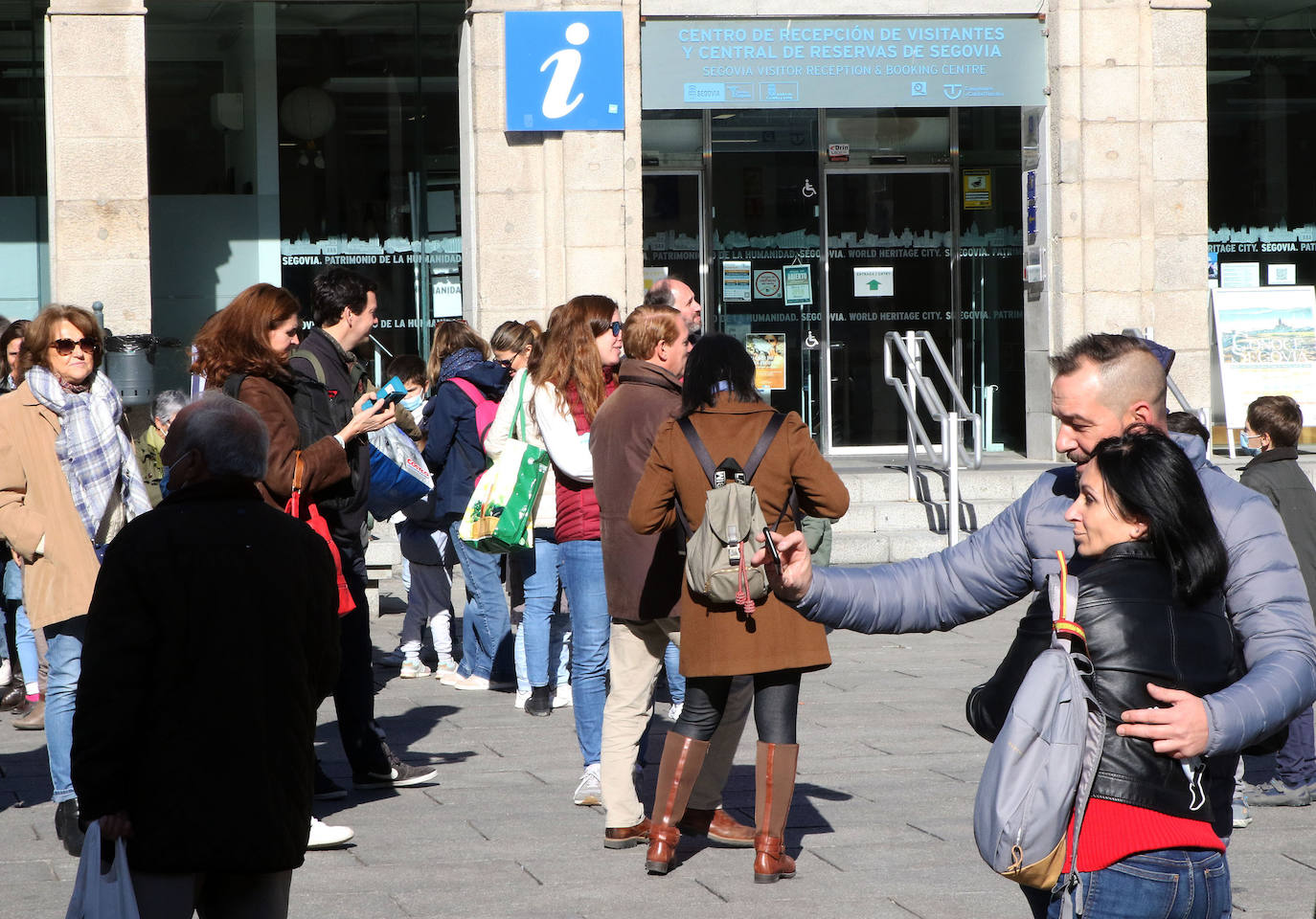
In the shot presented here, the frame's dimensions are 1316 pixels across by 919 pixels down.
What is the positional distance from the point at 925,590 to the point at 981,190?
13.1 m

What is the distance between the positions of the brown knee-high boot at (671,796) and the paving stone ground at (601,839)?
3.2 inches

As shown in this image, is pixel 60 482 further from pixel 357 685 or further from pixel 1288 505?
pixel 1288 505

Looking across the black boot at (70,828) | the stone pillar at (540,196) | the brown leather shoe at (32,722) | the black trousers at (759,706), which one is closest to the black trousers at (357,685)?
the black boot at (70,828)

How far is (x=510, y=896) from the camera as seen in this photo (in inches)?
193

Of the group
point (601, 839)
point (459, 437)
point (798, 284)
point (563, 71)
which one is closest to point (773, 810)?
point (601, 839)

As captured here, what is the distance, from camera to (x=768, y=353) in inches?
624

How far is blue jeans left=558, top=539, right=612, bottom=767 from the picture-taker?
6078 mm

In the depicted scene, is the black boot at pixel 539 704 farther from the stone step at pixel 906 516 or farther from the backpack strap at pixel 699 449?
the stone step at pixel 906 516

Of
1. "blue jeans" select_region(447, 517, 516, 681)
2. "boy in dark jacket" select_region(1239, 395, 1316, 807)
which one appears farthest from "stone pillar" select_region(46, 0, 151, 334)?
"boy in dark jacket" select_region(1239, 395, 1316, 807)

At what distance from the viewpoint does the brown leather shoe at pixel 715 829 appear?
5488mm

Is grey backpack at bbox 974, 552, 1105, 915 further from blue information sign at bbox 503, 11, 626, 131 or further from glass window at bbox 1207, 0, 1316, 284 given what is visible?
glass window at bbox 1207, 0, 1316, 284

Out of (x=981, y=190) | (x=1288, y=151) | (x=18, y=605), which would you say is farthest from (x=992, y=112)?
(x=18, y=605)

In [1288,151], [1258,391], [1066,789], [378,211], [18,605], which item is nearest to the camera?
[1066,789]

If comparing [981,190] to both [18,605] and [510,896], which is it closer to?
[18,605]
